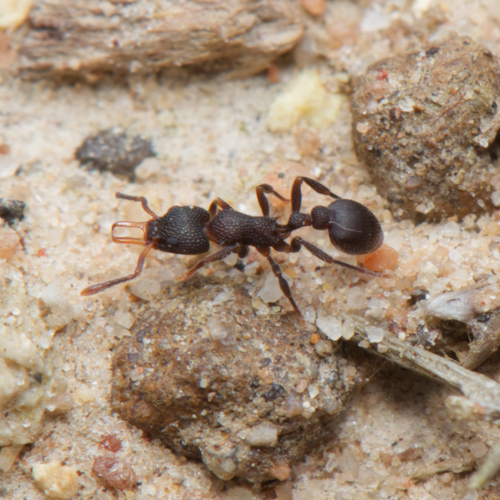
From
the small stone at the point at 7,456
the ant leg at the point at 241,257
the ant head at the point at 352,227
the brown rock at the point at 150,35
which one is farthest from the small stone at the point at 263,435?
the brown rock at the point at 150,35

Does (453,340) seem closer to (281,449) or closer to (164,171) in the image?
(281,449)

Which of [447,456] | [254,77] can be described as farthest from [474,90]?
[447,456]

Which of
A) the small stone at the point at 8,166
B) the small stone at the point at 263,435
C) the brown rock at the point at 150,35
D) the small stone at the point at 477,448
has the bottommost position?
the small stone at the point at 263,435

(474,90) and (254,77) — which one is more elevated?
(474,90)

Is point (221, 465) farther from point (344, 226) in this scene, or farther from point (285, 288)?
point (344, 226)

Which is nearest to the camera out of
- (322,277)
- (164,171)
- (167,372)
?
→ (167,372)

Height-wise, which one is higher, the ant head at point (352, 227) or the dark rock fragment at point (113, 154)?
the ant head at point (352, 227)

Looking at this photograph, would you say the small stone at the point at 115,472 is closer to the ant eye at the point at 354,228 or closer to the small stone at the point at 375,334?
the small stone at the point at 375,334

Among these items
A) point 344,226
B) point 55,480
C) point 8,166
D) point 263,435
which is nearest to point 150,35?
point 8,166
